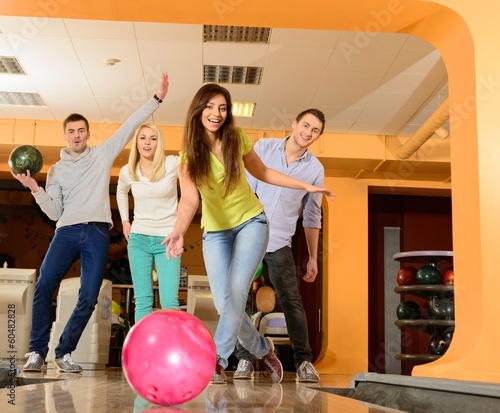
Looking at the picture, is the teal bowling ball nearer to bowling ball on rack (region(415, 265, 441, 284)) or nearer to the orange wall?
the orange wall

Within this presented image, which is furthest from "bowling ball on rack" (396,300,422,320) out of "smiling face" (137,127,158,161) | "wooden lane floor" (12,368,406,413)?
"wooden lane floor" (12,368,406,413)

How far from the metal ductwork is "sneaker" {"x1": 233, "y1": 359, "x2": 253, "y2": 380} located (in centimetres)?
428

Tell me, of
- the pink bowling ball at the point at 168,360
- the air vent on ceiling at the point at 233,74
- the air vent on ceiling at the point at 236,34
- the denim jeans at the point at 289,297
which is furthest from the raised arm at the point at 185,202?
the air vent on ceiling at the point at 233,74

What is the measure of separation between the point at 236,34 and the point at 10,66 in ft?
8.45

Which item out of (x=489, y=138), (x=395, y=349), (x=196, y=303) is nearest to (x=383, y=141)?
(x=395, y=349)

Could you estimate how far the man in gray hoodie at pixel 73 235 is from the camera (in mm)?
4152

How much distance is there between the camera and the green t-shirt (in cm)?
307

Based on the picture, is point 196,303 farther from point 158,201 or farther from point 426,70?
point 426,70

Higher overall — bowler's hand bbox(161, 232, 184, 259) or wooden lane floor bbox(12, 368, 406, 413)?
bowler's hand bbox(161, 232, 184, 259)

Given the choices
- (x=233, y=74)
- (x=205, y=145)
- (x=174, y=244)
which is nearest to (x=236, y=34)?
(x=233, y=74)

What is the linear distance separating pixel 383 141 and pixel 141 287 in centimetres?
615

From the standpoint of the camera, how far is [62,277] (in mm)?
4148

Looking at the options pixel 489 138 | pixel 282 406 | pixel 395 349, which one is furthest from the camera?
pixel 395 349

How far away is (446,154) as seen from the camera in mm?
9719
